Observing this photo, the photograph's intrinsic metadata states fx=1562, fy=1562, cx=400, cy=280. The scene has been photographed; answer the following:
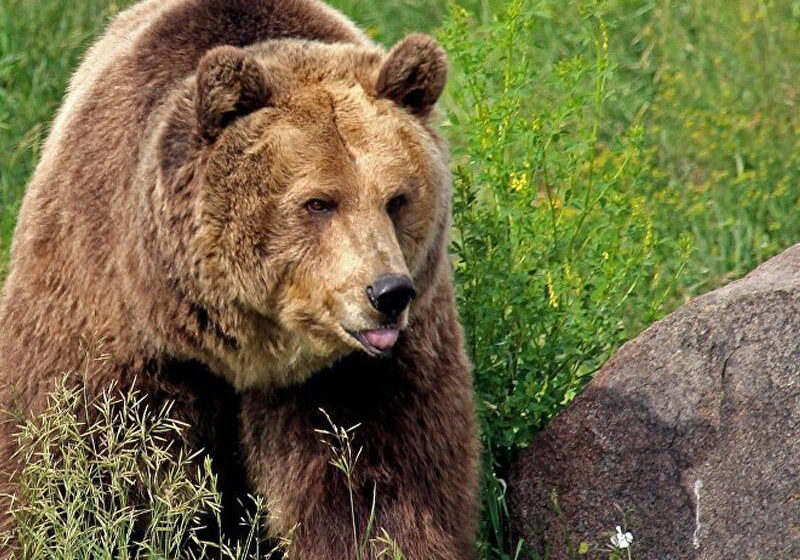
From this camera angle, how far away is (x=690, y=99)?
28.7ft

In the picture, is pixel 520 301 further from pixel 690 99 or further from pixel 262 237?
pixel 690 99

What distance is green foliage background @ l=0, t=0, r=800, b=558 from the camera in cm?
587

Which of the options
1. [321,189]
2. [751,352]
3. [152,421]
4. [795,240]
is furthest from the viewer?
[795,240]

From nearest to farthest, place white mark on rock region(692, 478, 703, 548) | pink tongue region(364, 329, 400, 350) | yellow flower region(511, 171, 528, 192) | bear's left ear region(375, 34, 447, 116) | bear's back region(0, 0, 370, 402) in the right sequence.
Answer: pink tongue region(364, 329, 400, 350) → bear's left ear region(375, 34, 447, 116) → bear's back region(0, 0, 370, 402) → white mark on rock region(692, 478, 703, 548) → yellow flower region(511, 171, 528, 192)

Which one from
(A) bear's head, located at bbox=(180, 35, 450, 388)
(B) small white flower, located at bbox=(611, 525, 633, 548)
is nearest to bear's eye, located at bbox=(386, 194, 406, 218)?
(A) bear's head, located at bbox=(180, 35, 450, 388)

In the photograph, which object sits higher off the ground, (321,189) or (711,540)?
(321,189)

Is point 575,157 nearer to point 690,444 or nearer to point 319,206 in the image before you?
point 690,444

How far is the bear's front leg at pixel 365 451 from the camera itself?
4938 millimetres

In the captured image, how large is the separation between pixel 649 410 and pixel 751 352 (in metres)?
0.43

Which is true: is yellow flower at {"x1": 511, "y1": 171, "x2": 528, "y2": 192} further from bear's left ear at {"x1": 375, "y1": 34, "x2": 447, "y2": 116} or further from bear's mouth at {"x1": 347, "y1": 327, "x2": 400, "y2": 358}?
bear's mouth at {"x1": 347, "y1": 327, "x2": 400, "y2": 358}

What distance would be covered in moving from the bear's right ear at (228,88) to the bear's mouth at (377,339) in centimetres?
74

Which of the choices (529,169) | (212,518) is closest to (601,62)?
(529,169)

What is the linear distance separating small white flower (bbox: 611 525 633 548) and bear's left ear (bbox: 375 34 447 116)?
154 cm

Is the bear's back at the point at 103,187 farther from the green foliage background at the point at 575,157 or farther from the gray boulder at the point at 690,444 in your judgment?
the gray boulder at the point at 690,444
